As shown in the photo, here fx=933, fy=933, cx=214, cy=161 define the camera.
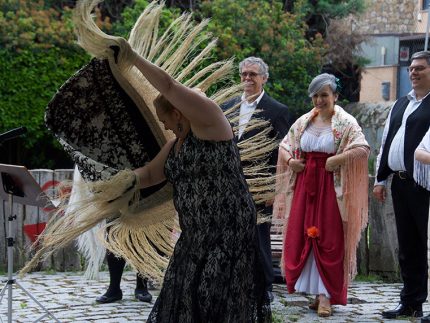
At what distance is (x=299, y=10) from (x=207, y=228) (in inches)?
595

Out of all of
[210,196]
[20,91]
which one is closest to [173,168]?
[210,196]

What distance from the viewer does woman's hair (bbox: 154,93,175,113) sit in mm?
4398

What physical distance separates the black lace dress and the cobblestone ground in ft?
7.92

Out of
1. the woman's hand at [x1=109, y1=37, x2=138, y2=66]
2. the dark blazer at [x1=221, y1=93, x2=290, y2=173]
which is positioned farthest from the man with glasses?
the woman's hand at [x1=109, y1=37, x2=138, y2=66]

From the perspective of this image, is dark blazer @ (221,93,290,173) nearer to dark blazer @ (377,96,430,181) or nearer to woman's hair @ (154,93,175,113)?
dark blazer @ (377,96,430,181)

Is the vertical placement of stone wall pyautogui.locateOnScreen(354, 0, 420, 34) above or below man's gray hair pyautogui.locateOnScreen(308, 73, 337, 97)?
above

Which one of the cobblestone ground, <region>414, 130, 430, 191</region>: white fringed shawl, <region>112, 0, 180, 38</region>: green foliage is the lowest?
the cobblestone ground

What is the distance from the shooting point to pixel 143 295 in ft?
25.0

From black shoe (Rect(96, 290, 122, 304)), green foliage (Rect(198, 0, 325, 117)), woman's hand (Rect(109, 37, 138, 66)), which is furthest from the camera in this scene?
green foliage (Rect(198, 0, 325, 117))

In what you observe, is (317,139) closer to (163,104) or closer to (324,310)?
(324,310)

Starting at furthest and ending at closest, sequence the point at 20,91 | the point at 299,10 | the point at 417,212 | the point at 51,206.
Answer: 1. the point at 299,10
2. the point at 20,91
3. the point at 417,212
4. the point at 51,206

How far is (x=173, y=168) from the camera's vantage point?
450 cm

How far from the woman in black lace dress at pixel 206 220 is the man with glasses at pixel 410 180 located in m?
2.77

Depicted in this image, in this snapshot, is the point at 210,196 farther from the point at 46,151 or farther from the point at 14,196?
the point at 46,151
